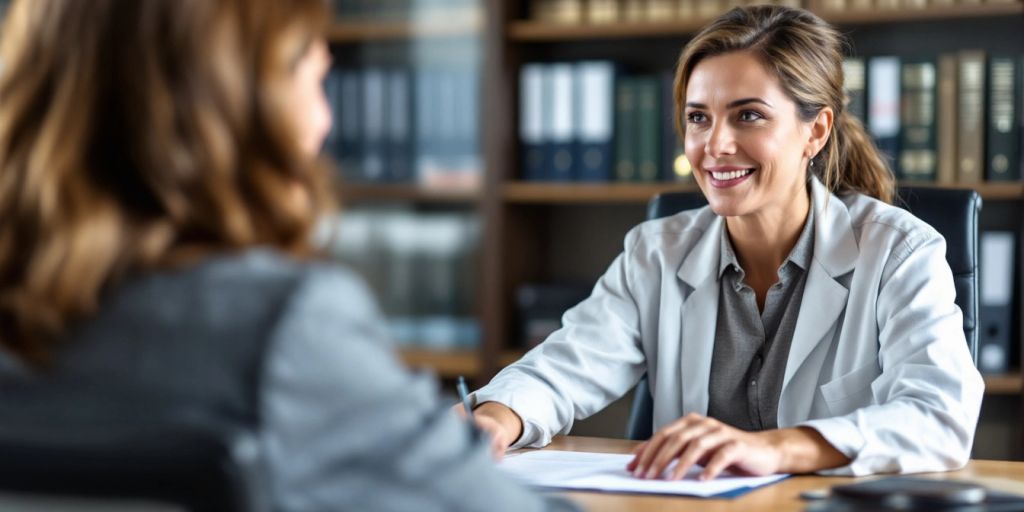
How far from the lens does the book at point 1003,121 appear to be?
2.84m

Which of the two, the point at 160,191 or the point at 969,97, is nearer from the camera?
the point at 160,191

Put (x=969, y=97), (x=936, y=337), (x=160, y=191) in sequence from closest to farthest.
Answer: (x=160, y=191) → (x=936, y=337) → (x=969, y=97)

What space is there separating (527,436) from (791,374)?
432 mm

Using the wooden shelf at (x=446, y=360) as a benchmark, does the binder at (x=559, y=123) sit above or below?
above

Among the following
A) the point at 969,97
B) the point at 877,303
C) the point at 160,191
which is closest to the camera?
the point at 160,191

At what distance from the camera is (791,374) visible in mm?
1796

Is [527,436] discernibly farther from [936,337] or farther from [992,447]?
[992,447]

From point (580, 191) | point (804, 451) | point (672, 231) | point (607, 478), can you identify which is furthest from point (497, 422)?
point (580, 191)

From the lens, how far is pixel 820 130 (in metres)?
2.01

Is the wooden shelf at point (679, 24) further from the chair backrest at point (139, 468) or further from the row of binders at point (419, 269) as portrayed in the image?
the chair backrest at point (139, 468)

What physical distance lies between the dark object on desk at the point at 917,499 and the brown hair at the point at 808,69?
3.04 ft

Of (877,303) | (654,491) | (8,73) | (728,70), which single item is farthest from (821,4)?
(8,73)

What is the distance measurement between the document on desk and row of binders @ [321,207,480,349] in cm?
186

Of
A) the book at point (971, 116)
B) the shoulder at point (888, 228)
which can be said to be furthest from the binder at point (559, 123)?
the shoulder at point (888, 228)
